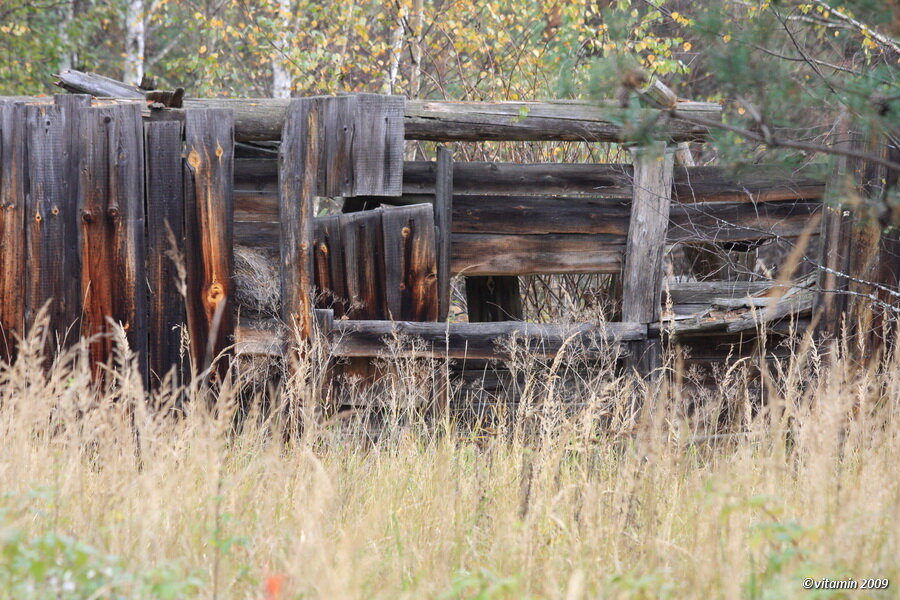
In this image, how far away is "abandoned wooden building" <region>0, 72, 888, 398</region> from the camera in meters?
4.61

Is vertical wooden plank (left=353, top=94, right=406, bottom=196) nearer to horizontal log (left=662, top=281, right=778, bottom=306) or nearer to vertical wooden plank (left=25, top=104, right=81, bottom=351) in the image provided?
vertical wooden plank (left=25, top=104, right=81, bottom=351)

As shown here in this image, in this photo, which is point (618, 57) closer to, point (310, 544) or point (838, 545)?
point (838, 545)

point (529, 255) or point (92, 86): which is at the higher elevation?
point (92, 86)

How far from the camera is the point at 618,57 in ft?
9.26

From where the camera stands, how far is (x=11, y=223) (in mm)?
4578

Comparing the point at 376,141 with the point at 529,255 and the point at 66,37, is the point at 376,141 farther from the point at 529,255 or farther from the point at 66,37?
the point at 66,37

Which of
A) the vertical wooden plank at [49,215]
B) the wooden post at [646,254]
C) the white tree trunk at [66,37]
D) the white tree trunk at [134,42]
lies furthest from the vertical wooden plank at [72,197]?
the white tree trunk at [66,37]

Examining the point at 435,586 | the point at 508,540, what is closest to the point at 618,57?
the point at 508,540

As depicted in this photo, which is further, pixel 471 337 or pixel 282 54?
pixel 282 54

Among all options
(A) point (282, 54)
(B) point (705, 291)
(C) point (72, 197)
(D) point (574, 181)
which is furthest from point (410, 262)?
(A) point (282, 54)

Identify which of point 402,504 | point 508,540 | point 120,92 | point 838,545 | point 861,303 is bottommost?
point 402,504

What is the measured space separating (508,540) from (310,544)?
68 cm

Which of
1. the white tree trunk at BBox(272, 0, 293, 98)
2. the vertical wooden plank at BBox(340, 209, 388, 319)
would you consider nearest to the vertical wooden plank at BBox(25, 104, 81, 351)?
the vertical wooden plank at BBox(340, 209, 388, 319)

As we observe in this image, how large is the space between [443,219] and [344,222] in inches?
24.6
